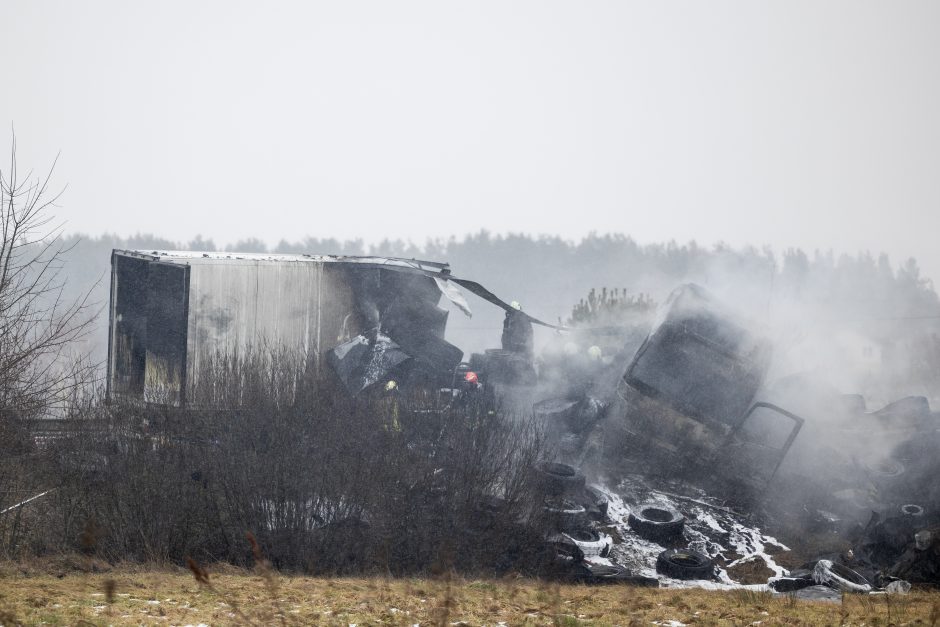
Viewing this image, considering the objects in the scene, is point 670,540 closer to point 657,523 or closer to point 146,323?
point 657,523

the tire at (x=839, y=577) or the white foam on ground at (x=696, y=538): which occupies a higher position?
the tire at (x=839, y=577)

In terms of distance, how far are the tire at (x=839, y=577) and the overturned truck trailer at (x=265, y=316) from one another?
8.84 metres

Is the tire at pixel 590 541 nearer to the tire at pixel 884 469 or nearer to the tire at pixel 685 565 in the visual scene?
the tire at pixel 685 565

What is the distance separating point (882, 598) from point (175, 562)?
8551 millimetres

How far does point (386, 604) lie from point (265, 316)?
994 centimetres

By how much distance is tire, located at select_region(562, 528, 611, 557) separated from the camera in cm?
1004

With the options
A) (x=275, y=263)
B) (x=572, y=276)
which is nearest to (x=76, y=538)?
(x=275, y=263)

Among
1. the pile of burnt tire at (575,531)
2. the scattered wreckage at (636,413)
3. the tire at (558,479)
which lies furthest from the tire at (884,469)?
the tire at (558,479)

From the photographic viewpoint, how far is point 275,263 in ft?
50.8

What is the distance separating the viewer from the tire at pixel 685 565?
9.57m

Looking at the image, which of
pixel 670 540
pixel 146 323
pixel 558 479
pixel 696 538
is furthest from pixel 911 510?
pixel 146 323

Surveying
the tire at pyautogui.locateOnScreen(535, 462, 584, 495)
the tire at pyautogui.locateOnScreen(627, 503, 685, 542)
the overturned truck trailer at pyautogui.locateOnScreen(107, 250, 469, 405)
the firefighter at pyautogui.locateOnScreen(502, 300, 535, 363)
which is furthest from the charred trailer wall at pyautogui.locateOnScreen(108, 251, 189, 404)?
the tire at pyautogui.locateOnScreen(627, 503, 685, 542)

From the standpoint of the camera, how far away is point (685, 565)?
31.6ft

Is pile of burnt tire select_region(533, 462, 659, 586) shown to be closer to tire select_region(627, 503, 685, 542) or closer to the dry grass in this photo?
tire select_region(627, 503, 685, 542)
